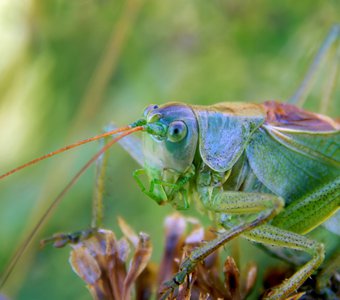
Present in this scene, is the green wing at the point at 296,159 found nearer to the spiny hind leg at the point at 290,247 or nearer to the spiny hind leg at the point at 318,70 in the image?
the spiny hind leg at the point at 290,247

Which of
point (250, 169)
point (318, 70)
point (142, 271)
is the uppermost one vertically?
point (318, 70)

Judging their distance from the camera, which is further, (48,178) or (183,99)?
(183,99)

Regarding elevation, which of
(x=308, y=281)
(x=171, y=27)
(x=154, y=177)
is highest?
(x=171, y=27)

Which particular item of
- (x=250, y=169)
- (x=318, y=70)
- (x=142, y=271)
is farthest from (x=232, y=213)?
(x=318, y=70)

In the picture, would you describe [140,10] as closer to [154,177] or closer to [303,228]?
[154,177]

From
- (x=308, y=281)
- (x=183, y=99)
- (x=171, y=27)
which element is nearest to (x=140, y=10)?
(x=171, y=27)

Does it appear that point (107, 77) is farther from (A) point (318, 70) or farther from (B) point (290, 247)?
(B) point (290, 247)

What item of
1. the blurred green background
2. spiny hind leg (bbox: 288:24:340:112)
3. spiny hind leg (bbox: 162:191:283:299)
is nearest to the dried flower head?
spiny hind leg (bbox: 162:191:283:299)

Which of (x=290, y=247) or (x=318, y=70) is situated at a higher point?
(x=318, y=70)
